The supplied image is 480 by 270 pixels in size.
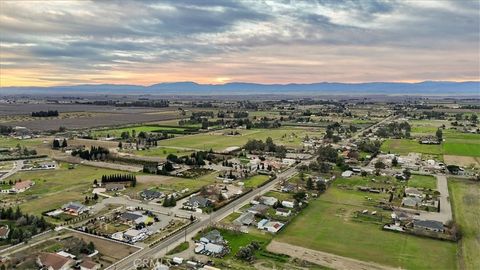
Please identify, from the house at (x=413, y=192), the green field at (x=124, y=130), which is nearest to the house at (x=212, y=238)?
the house at (x=413, y=192)

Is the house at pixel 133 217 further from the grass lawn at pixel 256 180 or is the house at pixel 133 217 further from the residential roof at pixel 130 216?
the grass lawn at pixel 256 180

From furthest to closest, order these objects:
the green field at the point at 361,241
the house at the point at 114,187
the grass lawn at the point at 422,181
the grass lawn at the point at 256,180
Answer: the grass lawn at the point at 256,180 → the grass lawn at the point at 422,181 → the house at the point at 114,187 → the green field at the point at 361,241

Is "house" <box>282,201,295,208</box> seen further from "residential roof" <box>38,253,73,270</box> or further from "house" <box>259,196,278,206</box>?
"residential roof" <box>38,253,73,270</box>

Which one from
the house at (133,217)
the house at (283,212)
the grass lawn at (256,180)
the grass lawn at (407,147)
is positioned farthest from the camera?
the grass lawn at (407,147)

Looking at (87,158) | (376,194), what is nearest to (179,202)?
(376,194)

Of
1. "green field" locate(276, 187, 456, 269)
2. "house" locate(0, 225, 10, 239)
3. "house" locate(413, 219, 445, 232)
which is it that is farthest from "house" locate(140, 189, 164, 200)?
"house" locate(413, 219, 445, 232)
